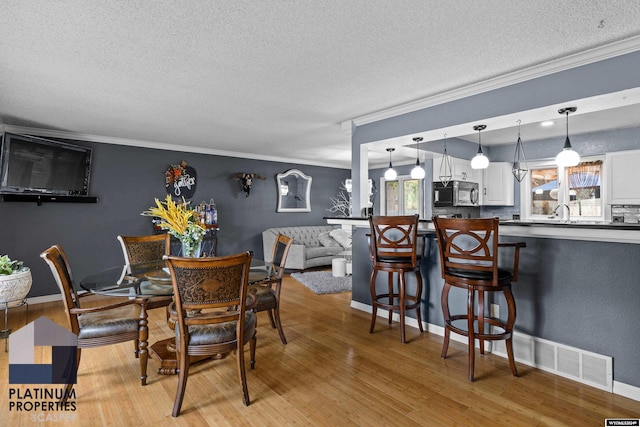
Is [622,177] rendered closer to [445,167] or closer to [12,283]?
[445,167]

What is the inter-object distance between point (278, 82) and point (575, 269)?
9.04 feet

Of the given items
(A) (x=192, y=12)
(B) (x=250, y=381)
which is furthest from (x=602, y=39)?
(B) (x=250, y=381)

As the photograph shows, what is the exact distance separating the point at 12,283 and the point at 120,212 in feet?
6.96

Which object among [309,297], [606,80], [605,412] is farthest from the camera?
[309,297]

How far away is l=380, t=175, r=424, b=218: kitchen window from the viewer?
7695 millimetres

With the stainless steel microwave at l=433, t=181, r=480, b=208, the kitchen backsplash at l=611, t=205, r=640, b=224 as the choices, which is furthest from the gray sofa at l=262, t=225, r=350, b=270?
the kitchen backsplash at l=611, t=205, r=640, b=224

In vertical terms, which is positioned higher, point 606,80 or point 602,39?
point 602,39

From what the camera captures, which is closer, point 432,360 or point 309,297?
point 432,360

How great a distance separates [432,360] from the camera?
2.75 metres

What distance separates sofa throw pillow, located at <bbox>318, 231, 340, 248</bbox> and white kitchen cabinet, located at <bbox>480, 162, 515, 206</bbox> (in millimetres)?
3069

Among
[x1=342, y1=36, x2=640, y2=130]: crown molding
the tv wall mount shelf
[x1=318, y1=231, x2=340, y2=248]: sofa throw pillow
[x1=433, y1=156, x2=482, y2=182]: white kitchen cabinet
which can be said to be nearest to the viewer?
[x1=342, y1=36, x2=640, y2=130]: crown molding

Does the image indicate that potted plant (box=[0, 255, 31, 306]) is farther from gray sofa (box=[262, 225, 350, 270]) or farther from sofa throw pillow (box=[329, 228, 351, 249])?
sofa throw pillow (box=[329, 228, 351, 249])

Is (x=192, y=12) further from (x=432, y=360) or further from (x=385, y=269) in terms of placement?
(x=432, y=360)

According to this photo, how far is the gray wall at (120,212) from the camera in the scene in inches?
179
